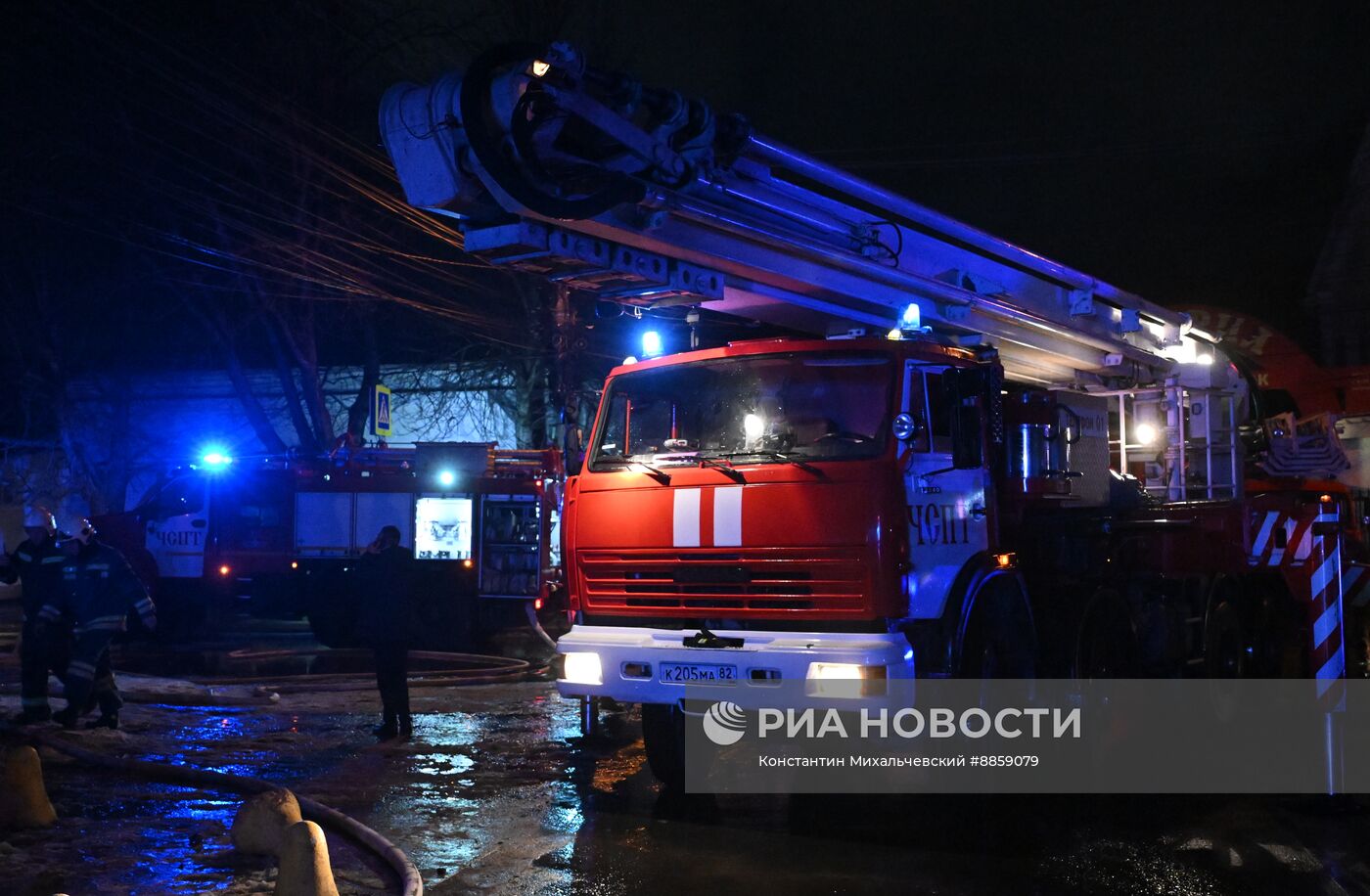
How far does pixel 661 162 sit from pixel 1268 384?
574 inches

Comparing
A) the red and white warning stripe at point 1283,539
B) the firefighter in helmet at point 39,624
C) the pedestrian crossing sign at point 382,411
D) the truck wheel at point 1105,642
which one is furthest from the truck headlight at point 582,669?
the pedestrian crossing sign at point 382,411

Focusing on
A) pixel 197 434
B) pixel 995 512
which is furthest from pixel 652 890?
pixel 197 434

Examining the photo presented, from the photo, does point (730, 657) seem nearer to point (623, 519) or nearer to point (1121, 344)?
point (623, 519)

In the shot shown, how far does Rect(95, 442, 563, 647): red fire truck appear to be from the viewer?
17250 millimetres

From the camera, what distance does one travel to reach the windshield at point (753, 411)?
6.85 m

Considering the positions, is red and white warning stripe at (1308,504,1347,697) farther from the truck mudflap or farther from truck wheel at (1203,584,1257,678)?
the truck mudflap

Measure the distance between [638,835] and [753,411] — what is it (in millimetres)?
2473

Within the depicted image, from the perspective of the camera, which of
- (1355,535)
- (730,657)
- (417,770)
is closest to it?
(730,657)

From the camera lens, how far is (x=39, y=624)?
9742 millimetres

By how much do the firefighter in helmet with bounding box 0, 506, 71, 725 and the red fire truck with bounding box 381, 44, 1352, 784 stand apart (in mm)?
4831

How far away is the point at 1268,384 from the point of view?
1827 centimetres

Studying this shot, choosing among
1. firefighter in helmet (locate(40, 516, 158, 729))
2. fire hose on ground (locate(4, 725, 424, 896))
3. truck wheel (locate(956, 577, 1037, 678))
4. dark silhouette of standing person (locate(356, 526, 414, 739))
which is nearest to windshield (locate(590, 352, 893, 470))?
truck wheel (locate(956, 577, 1037, 678))

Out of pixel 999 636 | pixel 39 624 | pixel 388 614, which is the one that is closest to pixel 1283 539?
pixel 999 636

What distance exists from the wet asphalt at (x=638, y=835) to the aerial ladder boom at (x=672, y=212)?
3.13m
